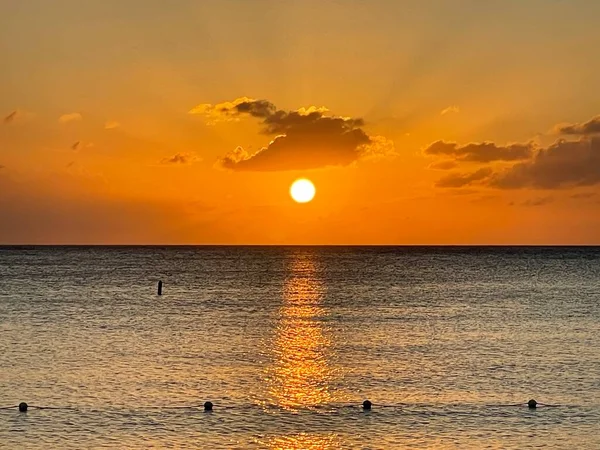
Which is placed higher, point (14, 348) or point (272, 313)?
point (272, 313)

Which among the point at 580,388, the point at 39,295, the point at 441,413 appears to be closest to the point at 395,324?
the point at 580,388

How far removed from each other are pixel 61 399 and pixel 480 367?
25348 millimetres

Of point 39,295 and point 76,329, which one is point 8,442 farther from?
point 39,295

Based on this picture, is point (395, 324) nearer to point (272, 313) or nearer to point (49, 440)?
point (272, 313)

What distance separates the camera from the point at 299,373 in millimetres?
50625

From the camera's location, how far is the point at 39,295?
354 feet

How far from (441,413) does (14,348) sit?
32898 millimetres

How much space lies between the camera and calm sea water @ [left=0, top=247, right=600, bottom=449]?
1421 inches

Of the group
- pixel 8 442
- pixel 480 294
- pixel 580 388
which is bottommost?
pixel 8 442

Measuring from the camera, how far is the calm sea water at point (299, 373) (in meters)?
36.1

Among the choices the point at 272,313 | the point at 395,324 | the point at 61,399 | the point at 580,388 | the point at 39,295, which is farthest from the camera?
the point at 39,295

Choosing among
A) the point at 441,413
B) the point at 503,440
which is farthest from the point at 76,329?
the point at 503,440

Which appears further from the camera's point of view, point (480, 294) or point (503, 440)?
point (480, 294)

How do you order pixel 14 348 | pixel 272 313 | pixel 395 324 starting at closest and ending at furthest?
pixel 14 348
pixel 395 324
pixel 272 313
